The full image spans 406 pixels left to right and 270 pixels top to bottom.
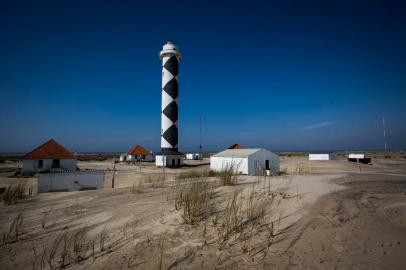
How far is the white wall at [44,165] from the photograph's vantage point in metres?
25.6

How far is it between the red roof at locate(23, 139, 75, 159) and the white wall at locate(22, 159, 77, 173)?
1.47 ft

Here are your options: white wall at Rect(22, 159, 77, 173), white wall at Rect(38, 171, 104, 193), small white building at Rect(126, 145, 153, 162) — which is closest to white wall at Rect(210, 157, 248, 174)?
white wall at Rect(38, 171, 104, 193)

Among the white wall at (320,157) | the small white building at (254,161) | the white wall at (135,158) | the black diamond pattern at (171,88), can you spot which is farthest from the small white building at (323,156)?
the white wall at (135,158)

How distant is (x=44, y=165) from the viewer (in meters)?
26.2

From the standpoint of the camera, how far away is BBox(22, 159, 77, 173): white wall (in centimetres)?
2559

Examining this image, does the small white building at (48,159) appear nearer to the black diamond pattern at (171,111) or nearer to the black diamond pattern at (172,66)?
the black diamond pattern at (171,111)

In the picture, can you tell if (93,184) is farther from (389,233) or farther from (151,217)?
(389,233)

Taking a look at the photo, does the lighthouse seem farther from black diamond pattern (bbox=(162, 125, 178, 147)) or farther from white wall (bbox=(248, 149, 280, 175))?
white wall (bbox=(248, 149, 280, 175))

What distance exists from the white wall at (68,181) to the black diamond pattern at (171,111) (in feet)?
72.0

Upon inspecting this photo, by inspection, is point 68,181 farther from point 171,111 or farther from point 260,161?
point 171,111

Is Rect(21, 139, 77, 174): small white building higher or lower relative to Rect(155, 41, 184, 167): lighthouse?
lower

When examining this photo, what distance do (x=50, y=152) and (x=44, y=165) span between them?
158 cm

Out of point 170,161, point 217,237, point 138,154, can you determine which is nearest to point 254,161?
point 170,161

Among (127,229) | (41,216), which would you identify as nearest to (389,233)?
(127,229)
